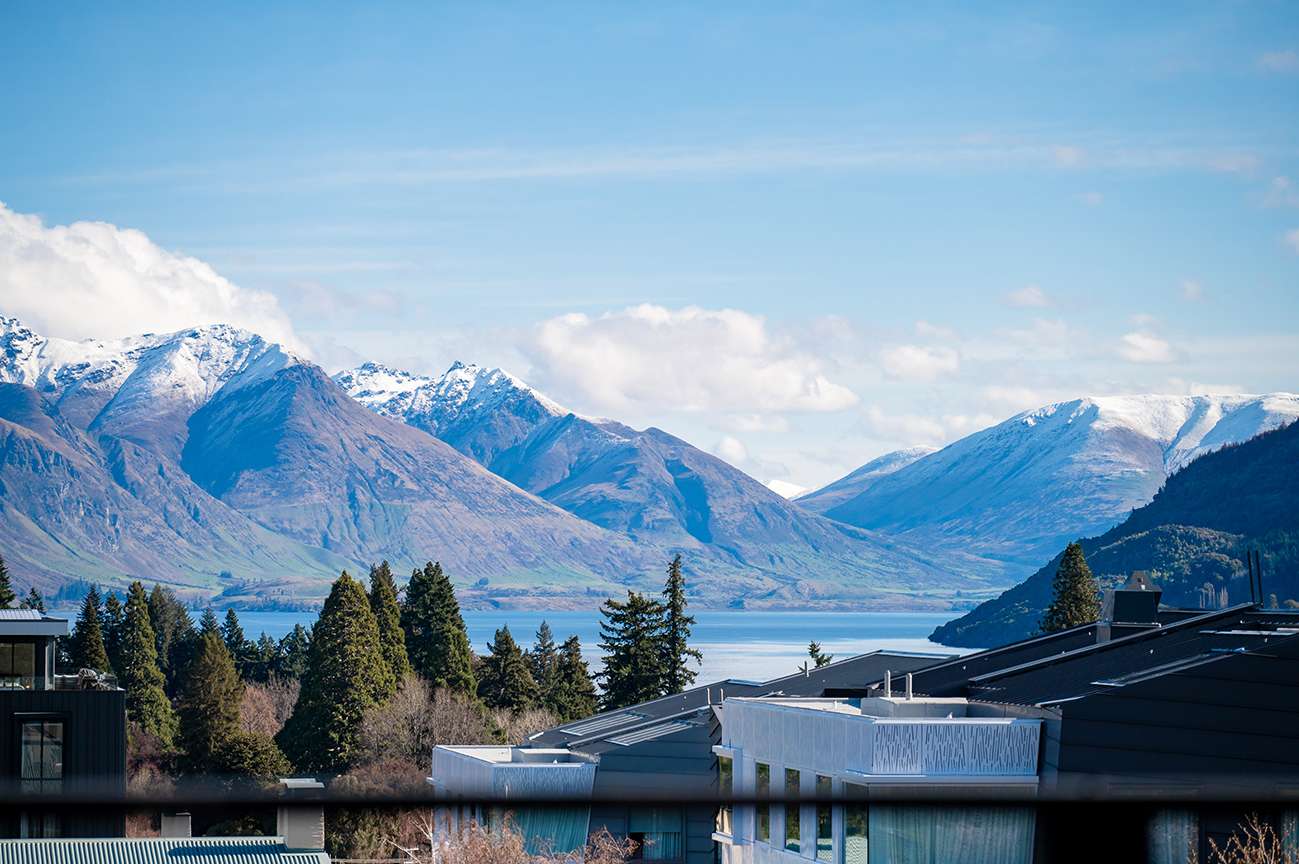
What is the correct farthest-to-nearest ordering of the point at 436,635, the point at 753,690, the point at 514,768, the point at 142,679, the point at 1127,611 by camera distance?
1. the point at 142,679
2. the point at 436,635
3. the point at 753,690
4. the point at 1127,611
5. the point at 514,768

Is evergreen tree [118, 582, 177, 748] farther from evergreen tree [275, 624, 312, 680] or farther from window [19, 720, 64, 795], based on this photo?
window [19, 720, 64, 795]

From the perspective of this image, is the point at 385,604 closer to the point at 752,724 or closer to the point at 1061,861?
the point at 752,724

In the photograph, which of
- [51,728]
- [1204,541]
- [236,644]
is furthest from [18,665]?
[1204,541]

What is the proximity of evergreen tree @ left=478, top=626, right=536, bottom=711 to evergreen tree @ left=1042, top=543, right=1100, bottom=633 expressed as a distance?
16.5 m

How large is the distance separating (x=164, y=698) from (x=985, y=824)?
5631 centimetres

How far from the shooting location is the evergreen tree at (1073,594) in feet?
159

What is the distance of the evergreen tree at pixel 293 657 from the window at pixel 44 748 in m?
41.8

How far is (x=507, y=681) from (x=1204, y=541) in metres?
122

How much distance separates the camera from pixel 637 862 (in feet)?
54.0

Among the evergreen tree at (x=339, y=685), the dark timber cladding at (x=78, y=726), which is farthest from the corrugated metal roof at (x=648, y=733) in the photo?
the evergreen tree at (x=339, y=685)

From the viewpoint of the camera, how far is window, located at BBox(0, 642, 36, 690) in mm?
26562

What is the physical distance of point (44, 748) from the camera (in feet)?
84.6

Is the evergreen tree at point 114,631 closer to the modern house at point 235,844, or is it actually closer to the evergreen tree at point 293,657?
the evergreen tree at point 293,657

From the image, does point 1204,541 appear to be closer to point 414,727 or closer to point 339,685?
Answer: point 339,685
